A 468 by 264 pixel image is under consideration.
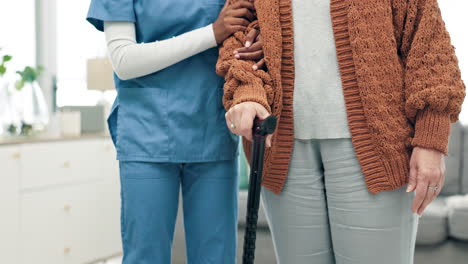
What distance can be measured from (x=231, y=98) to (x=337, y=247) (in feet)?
1.39

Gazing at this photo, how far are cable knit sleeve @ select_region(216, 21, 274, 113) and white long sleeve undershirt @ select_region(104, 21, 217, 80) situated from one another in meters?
0.07

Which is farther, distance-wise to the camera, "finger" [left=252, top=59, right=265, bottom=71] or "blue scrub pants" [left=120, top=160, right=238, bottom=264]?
"blue scrub pants" [left=120, top=160, right=238, bottom=264]

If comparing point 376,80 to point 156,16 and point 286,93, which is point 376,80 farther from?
point 156,16

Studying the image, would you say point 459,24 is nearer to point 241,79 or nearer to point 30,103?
point 30,103

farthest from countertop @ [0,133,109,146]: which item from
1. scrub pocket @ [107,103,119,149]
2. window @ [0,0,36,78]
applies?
scrub pocket @ [107,103,119,149]

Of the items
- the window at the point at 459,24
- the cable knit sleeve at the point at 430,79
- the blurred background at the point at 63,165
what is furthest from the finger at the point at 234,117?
the window at the point at 459,24

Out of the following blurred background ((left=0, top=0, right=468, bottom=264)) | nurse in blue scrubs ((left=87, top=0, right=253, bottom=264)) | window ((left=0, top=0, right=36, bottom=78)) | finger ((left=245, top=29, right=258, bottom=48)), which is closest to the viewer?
finger ((left=245, top=29, right=258, bottom=48))

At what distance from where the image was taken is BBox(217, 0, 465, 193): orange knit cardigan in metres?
1.14

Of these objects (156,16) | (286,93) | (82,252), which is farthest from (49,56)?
(286,93)

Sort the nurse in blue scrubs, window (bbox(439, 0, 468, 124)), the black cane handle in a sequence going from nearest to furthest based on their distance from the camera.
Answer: the black cane handle
the nurse in blue scrubs
window (bbox(439, 0, 468, 124))

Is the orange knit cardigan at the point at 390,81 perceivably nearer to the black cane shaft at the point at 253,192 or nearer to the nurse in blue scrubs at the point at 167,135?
the black cane shaft at the point at 253,192

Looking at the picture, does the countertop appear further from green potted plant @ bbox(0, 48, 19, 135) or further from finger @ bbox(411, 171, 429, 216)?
finger @ bbox(411, 171, 429, 216)

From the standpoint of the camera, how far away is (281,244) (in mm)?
1313

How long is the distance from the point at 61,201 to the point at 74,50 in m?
1.40
